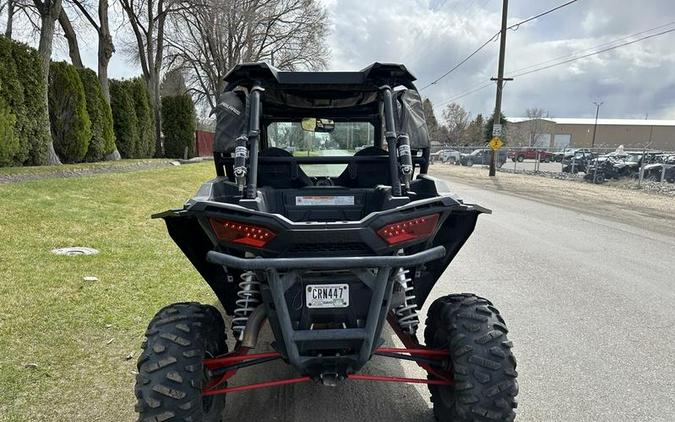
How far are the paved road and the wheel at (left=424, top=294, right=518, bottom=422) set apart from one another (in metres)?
0.56

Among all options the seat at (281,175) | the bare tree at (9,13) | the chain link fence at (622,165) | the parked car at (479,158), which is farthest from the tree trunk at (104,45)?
the parked car at (479,158)

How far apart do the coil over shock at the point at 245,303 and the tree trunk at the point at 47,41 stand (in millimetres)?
12175

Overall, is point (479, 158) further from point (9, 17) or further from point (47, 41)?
point (47, 41)

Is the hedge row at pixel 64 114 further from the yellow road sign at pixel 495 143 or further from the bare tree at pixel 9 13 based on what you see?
the yellow road sign at pixel 495 143

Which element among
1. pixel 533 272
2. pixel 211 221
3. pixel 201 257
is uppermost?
pixel 211 221

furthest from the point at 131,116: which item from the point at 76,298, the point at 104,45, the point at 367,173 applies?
the point at 367,173

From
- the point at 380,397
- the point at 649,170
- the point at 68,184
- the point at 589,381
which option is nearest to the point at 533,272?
the point at 589,381

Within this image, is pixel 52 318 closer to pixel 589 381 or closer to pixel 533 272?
pixel 589 381

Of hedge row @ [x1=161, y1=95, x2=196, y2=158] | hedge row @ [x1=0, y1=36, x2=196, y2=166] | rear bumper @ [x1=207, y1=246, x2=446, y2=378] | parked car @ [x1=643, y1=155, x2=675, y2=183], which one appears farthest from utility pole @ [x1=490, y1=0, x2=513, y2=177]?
rear bumper @ [x1=207, y1=246, x2=446, y2=378]

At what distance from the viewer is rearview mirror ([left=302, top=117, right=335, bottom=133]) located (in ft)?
15.2

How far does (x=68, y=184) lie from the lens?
10.3 metres

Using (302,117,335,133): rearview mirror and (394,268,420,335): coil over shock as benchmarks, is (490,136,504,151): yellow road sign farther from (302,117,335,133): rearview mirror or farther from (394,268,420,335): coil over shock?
(394,268,420,335): coil over shock

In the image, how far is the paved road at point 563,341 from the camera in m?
3.02

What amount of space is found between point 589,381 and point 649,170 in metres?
21.8
